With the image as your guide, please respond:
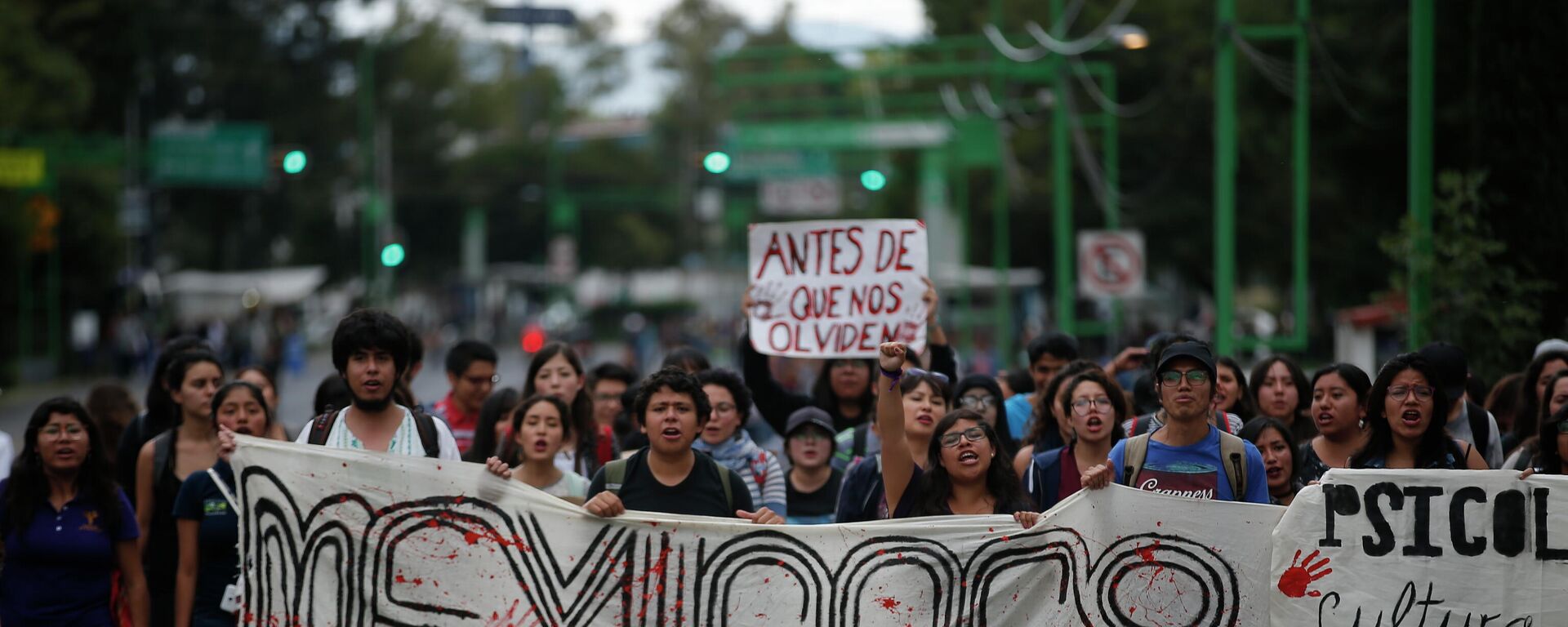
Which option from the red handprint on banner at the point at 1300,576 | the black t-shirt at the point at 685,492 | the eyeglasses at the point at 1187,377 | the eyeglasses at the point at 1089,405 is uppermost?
the eyeglasses at the point at 1187,377

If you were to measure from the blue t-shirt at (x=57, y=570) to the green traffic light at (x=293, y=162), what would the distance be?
20.9 ft

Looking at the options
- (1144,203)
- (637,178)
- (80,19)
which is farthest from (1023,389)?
(637,178)

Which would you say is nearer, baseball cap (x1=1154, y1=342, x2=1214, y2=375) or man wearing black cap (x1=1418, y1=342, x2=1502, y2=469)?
baseball cap (x1=1154, y1=342, x2=1214, y2=375)

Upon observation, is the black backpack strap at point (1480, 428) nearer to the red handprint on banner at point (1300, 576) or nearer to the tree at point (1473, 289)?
the red handprint on banner at point (1300, 576)

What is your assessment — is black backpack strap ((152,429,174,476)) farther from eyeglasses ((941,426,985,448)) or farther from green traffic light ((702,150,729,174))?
green traffic light ((702,150,729,174))

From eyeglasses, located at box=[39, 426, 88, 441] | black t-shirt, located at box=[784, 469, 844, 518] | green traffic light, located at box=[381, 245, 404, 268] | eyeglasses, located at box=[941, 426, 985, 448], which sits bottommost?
black t-shirt, located at box=[784, 469, 844, 518]

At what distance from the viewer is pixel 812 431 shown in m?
8.02

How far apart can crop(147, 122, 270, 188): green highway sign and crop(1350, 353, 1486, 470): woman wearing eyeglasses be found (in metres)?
31.5

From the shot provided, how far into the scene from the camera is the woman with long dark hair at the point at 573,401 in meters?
8.21

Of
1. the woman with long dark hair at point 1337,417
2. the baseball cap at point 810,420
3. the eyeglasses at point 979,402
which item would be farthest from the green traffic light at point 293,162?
the woman with long dark hair at point 1337,417

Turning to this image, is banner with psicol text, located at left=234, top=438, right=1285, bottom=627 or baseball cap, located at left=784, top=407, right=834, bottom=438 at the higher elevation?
baseball cap, located at left=784, top=407, right=834, bottom=438

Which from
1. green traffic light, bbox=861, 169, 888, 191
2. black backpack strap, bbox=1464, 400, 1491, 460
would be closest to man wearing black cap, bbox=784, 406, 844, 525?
black backpack strap, bbox=1464, 400, 1491, 460

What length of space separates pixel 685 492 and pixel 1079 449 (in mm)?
1579

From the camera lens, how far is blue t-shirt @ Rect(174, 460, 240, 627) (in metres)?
6.62
